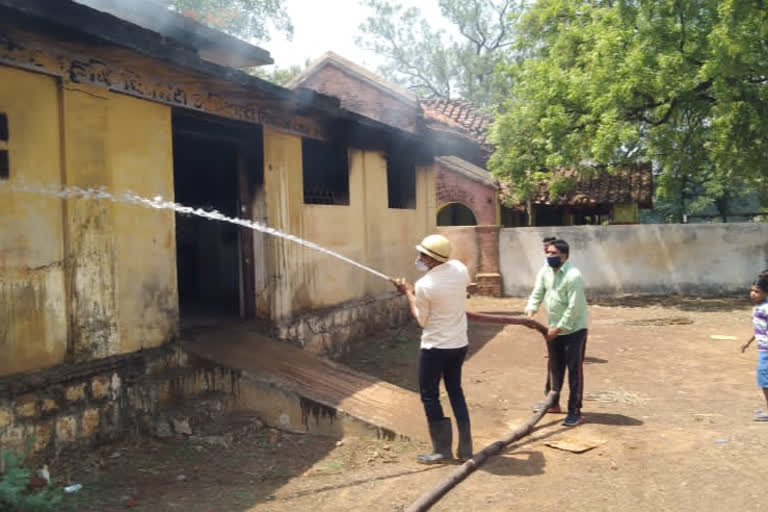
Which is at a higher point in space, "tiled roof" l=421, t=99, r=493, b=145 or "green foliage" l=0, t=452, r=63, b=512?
"tiled roof" l=421, t=99, r=493, b=145

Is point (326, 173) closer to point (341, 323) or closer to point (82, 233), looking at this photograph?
point (341, 323)

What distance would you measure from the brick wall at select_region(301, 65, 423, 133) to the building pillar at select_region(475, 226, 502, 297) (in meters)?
6.50

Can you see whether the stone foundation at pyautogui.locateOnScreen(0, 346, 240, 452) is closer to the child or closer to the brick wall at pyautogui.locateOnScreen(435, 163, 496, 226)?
the child

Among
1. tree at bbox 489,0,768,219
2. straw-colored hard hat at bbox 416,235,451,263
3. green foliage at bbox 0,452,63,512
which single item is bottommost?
green foliage at bbox 0,452,63,512

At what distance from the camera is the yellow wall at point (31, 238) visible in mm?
4816

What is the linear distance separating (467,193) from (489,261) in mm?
4488

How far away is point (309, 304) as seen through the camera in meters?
9.02

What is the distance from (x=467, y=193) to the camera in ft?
69.3

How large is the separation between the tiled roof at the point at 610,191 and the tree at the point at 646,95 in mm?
3911

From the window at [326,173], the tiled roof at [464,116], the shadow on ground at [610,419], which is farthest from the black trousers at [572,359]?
the tiled roof at [464,116]

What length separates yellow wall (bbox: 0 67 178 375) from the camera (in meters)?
4.89

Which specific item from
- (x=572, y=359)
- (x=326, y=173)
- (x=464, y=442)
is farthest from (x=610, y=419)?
(x=326, y=173)

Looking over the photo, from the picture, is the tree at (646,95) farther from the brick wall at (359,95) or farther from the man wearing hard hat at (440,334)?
the man wearing hard hat at (440,334)

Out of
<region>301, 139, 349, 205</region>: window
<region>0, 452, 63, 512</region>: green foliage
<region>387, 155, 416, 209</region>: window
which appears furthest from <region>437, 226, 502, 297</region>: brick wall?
<region>0, 452, 63, 512</region>: green foliage
